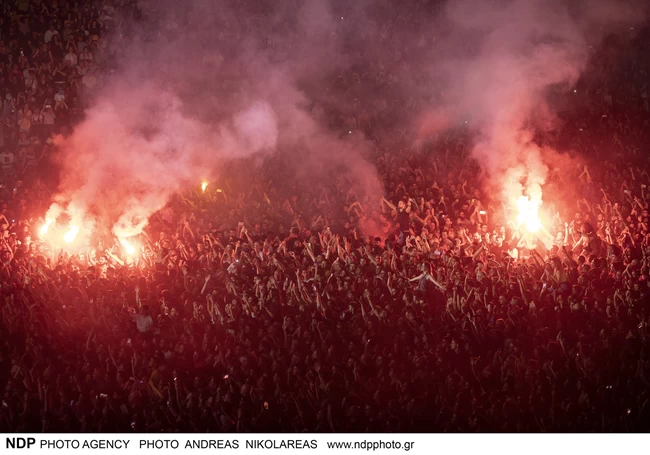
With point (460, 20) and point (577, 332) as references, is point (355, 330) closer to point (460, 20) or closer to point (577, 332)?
point (577, 332)

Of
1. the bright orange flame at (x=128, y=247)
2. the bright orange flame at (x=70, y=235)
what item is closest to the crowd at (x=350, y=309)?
the bright orange flame at (x=128, y=247)

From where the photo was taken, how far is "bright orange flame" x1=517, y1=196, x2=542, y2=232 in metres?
9.12

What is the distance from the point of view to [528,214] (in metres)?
9.45

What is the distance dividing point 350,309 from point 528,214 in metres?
3.09

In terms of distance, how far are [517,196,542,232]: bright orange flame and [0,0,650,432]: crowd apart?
0.54 feet

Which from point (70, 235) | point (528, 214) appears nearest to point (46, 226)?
point (70, 235)

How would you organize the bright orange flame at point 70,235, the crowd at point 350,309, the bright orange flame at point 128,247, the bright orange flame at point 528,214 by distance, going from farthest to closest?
the bright orange flame at point 70,235 → the bright orange flame at point 128,247 → the bright orange flame at point 528,214 → the crowd at point 350,309

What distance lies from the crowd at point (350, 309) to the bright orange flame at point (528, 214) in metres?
0.17

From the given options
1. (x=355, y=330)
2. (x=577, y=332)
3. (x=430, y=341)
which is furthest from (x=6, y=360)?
(x=577, y=332)

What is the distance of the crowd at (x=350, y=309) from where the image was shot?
6133 millimetres

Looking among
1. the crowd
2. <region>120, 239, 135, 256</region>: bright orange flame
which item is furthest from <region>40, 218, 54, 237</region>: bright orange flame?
<region>120, 239, 135, 256</region>: bright orange flame

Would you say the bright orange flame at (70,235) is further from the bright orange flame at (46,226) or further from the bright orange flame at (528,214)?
the bright orange flame at (528,214)

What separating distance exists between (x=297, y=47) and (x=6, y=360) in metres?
7.48

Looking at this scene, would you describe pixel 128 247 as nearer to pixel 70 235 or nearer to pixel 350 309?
pixel 70 235
